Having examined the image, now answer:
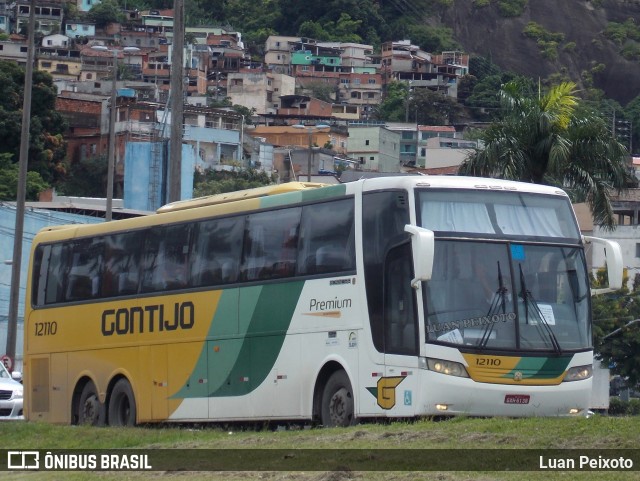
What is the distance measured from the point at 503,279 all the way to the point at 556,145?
1187 centimetres

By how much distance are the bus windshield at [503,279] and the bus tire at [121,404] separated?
669 centimetres

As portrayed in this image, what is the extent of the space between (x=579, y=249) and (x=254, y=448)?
5.24 meters

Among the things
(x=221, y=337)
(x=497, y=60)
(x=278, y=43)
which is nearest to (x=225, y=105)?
(x=278, y=43)

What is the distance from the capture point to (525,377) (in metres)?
15.7

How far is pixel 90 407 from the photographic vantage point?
71.2ft

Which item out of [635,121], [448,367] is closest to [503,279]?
[448,367]

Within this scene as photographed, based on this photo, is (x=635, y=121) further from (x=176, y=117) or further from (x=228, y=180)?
(x=176, y=117)

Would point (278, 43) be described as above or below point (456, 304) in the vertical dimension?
above

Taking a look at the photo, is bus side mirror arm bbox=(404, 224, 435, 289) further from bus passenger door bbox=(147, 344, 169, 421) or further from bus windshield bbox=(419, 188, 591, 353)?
bus passenger door bbox=(147, 344, 169, 421)

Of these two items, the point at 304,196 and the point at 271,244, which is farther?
the point at 271,244

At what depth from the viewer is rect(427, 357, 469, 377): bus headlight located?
15445 mm

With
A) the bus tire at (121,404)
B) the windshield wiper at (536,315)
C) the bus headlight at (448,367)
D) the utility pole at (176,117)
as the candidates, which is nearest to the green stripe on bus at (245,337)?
the bus tire at (121,404)

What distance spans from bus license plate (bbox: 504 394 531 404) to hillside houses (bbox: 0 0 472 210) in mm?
69362

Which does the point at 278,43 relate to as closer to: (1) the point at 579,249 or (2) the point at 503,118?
(2) the point at 503,118
